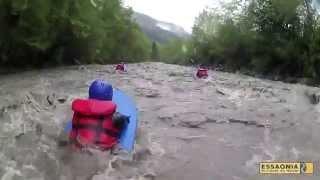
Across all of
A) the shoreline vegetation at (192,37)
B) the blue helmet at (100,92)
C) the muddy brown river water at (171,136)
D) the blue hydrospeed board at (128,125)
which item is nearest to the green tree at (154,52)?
the shoreline vegetation at (192,37)

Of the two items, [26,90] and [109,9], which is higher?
[109,9]

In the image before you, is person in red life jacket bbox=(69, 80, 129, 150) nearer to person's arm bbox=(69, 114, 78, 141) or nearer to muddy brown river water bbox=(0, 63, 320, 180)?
person's arm bbox=(69, 114, 78, 141)

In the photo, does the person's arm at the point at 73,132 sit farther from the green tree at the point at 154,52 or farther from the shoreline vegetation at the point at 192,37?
the green tree at the point at 154,52

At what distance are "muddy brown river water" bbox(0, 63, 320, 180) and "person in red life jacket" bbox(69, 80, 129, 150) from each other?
0.66ft

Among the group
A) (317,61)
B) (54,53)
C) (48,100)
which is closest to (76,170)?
(48,100)

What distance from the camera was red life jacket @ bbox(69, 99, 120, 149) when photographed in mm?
7953

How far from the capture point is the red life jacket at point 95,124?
7.95 metres

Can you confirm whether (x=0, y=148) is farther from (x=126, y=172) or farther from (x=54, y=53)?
(x=54, y=53)

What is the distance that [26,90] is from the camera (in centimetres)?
1362

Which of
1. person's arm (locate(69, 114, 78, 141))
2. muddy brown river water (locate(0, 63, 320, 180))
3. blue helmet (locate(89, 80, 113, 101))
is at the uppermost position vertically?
blue helmet (locate(89, 80, 113, 101))

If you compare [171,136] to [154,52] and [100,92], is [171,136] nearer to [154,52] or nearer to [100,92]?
[100,92]

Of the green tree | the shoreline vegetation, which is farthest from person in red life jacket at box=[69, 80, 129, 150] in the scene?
the green tree

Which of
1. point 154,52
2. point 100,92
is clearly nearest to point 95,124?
point 100,92

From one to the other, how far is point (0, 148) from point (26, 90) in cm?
570
